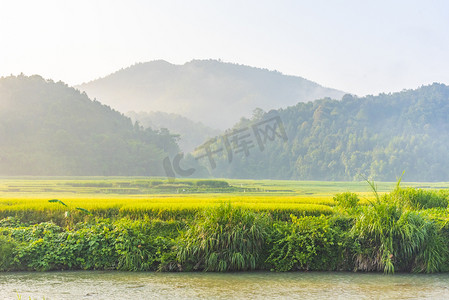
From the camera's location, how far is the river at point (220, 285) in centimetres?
788

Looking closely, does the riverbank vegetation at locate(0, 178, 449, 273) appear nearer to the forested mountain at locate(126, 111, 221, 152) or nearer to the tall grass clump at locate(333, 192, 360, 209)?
the tall grass clump at locate(333, 192, 360, 209)

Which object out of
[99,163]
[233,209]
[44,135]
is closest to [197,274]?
[233,209]

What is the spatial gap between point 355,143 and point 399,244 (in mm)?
73829

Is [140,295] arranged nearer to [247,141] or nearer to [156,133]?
[156,133]

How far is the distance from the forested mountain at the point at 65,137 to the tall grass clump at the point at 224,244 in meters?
47.8

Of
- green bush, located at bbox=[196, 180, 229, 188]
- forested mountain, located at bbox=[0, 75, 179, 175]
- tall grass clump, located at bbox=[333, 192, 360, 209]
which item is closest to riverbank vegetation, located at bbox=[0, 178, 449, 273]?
tall grass clump, located at bbox=[333, 192, 360, 209]

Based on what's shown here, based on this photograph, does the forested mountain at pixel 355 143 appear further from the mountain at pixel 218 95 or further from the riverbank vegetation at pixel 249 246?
the mountain at pixel 218 95

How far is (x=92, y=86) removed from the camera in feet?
641

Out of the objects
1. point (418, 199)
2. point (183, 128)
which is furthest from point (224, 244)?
point (183, 128)

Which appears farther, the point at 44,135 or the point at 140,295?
the point at 44,135

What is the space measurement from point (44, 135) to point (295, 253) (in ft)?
187

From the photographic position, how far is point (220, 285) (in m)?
8.53

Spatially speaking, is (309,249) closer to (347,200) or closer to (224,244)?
(224,244)

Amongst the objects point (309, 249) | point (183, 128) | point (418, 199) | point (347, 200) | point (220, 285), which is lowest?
A: point (220, 285)
